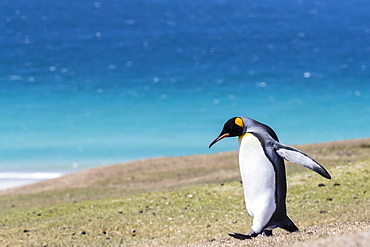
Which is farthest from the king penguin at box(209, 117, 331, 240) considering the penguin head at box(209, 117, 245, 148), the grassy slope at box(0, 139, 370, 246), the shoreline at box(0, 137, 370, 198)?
the shoreline at box(0, 137, 370, 198)

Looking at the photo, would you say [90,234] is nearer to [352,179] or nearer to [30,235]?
[30,235]

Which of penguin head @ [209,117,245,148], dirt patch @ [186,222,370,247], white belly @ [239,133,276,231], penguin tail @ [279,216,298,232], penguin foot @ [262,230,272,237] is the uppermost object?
penguin head @ [209,117,245,148]

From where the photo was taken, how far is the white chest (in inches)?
347

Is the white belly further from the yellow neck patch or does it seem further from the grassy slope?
the grassy slope

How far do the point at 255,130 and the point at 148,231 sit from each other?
5484mm

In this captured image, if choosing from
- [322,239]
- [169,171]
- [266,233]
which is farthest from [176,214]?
[169,171]

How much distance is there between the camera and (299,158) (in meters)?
8.48

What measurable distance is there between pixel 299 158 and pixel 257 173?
27.8 inches

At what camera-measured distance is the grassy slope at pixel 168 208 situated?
42.6 ft

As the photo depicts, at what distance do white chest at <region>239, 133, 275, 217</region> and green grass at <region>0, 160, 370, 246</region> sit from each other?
273 cm

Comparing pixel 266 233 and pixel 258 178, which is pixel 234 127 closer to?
pixel 258 178

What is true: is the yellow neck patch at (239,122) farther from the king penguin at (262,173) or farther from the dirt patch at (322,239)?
the dirt patch at (322,239)

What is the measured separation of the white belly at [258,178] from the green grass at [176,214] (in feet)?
8.91

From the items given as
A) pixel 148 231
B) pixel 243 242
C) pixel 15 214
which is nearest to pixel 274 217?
pixel 243 242
